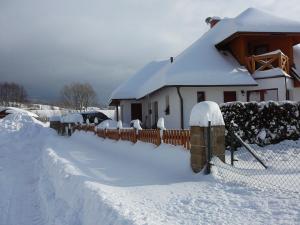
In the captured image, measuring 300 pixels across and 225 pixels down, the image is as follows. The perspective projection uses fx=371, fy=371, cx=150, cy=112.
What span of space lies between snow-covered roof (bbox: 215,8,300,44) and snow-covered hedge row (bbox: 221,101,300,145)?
7.86m

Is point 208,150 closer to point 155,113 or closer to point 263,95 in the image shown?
point 263,95

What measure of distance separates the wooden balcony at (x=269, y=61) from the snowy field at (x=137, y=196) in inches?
387

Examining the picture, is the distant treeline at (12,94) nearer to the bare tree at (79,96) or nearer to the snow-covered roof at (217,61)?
the bare tree at (79,96)

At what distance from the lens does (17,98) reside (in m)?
128

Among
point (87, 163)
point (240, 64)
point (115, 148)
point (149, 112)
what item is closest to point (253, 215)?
point (87, 163)

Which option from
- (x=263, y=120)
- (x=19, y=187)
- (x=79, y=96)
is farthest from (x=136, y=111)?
(x=79, y=96)

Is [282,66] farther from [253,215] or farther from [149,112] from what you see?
[253,215]

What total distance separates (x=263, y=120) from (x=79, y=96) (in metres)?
90.3

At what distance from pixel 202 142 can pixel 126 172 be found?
7.28 ft

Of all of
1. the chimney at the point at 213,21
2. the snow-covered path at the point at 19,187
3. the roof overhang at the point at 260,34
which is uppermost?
the chimney at the point at 213,21

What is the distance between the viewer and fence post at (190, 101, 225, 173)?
317 inches

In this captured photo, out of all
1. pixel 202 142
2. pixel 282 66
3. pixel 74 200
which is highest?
pixel 282 66

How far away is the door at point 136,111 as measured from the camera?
28.7 metres

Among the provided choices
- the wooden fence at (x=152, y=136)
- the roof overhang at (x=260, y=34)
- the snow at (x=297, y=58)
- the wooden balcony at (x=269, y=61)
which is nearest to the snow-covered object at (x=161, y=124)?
the wooden fence at (x=152, y=136)
